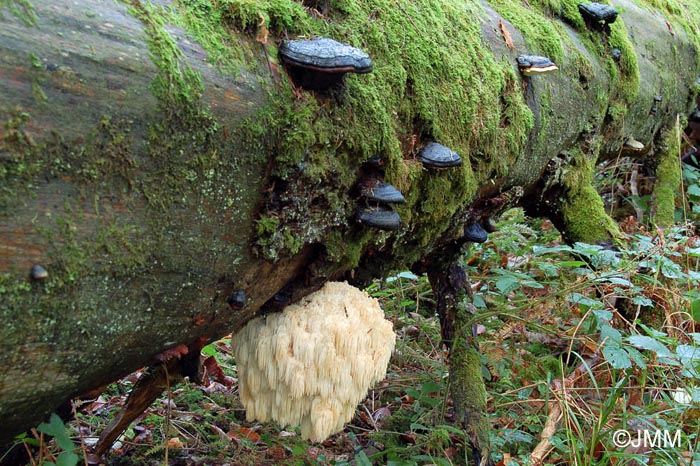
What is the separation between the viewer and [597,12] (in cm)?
446

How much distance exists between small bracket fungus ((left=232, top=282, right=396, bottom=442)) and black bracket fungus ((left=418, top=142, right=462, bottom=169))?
0.74 metres

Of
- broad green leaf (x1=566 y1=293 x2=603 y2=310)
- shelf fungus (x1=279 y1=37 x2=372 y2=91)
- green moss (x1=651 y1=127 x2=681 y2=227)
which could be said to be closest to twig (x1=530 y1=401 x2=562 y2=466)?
broad green leaf (x1=566 y1=293 x2=603 y2=310)

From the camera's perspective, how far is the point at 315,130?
217cm

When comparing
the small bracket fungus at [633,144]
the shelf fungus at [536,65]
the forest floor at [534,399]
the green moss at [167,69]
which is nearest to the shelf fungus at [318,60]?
the green moss at [167,69]

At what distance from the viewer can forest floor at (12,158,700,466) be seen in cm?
342

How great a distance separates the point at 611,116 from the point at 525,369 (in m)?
2.23

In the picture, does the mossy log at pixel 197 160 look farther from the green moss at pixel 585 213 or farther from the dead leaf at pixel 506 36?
the green moss at pixel 585 213

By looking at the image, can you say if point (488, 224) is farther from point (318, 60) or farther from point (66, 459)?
point (66, 459)

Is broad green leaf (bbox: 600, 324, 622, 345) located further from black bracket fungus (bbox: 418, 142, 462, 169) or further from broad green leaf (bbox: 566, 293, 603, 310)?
black bracket fungus (bbox: 418, 142, 462, 169)

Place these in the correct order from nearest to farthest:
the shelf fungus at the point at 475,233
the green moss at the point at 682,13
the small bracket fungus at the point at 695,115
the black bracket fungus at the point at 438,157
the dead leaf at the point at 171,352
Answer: the dead leaf at the point at 171,352, the black bracket fungus at the point at 438,157, the shelf fungus at the point at 475,233, the green moss at the point at 682,13, the small bracket fungus at the point at 695,115

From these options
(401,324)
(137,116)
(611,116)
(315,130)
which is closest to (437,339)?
(401,324)

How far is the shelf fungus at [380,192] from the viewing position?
2402mm

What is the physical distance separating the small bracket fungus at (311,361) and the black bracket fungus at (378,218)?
1.45 ft

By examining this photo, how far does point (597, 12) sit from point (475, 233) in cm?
213
